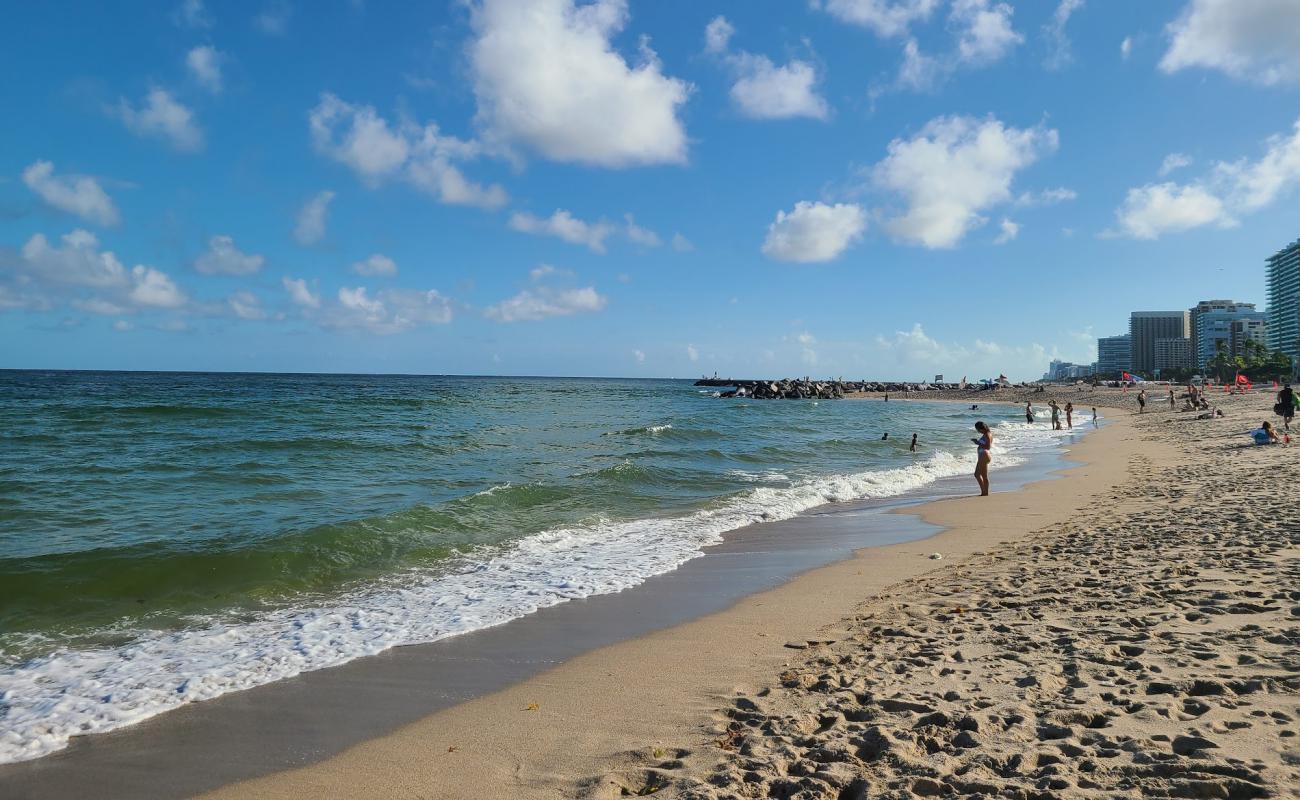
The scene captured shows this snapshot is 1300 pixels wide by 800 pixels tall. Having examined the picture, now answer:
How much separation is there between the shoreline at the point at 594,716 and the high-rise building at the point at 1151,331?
203586mm

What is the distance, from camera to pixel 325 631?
641cm

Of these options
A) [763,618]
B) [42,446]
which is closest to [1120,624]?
[763,618]

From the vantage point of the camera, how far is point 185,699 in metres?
4.95

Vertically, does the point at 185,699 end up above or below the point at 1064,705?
below

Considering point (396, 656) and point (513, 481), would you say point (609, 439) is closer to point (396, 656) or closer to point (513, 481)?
point (513, 481)

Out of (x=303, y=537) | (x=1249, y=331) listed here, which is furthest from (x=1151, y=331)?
(x=303, y=537)

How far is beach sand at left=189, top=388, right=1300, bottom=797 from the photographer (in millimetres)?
3309

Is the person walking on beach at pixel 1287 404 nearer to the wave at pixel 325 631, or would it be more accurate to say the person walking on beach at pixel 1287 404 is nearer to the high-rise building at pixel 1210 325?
the wave at pixel 325 631

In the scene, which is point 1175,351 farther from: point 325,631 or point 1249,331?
point 325,631

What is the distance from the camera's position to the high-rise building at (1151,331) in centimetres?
17200

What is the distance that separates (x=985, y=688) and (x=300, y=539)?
9.14 metres

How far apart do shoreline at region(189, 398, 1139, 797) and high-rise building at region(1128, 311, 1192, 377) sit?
20359 centimetres

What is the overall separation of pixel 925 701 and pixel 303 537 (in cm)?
894

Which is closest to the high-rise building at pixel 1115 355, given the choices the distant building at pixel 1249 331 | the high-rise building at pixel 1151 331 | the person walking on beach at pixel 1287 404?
the high-rise building at pixel 1151 331
